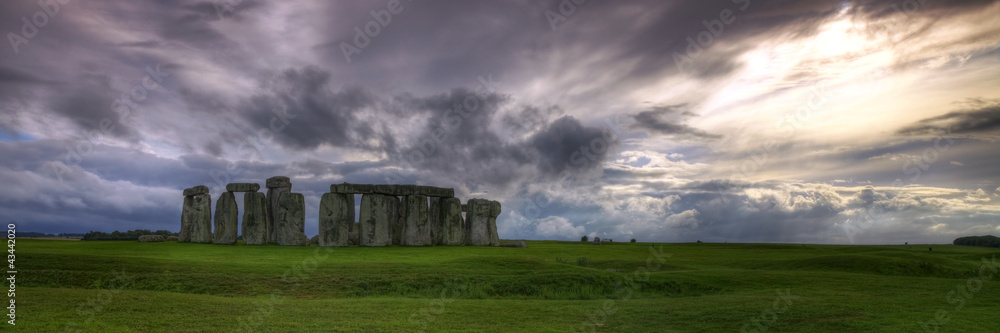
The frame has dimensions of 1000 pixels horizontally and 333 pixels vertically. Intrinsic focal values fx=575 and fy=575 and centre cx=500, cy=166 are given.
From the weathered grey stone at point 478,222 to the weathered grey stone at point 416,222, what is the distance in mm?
3917

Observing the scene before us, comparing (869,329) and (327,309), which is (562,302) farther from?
(869,329)

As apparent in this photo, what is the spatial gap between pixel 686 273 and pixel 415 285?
11.5 m

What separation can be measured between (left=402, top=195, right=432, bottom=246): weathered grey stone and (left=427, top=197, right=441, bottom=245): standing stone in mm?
1123

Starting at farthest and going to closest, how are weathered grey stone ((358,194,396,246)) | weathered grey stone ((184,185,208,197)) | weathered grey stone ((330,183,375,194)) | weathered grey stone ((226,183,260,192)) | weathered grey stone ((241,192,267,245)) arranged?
A: weathered grey stone ((184,185,208,197)) → weathered grey stone ((358,194,396,246)) → weathered grey stone ((226,183,260,192)) → weathered grey stone ((241,192,267,245)) → weathered grey stone ((330,183,375,194))

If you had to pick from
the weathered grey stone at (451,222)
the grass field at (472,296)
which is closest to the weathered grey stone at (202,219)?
the grass field at (472,296)

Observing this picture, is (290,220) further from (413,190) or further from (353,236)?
(413,190)

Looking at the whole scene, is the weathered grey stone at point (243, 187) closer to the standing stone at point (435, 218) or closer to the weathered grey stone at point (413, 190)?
the weathered grey stone at point (413, 190)

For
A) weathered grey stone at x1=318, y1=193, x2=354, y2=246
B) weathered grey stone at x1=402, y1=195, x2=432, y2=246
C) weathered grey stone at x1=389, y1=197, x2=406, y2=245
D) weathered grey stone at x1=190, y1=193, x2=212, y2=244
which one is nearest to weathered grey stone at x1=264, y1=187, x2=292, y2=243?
weathered grey stone at x1=318, y1=193, x2=354, y2=246

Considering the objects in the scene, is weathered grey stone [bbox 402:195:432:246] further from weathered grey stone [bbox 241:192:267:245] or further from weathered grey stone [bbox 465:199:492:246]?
weathered grey stone [bbox 241:192:267:245]

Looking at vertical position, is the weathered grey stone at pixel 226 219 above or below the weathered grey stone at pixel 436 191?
below

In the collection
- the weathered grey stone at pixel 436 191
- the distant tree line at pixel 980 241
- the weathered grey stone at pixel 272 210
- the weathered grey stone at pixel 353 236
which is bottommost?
the distant tree line at pixel 980 241

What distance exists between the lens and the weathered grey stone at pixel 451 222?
137 ft

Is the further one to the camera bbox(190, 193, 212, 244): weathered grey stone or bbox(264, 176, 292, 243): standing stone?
bbox(190, 193, 212, 244): weathered grey stone

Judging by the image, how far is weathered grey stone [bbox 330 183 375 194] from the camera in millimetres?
37281
